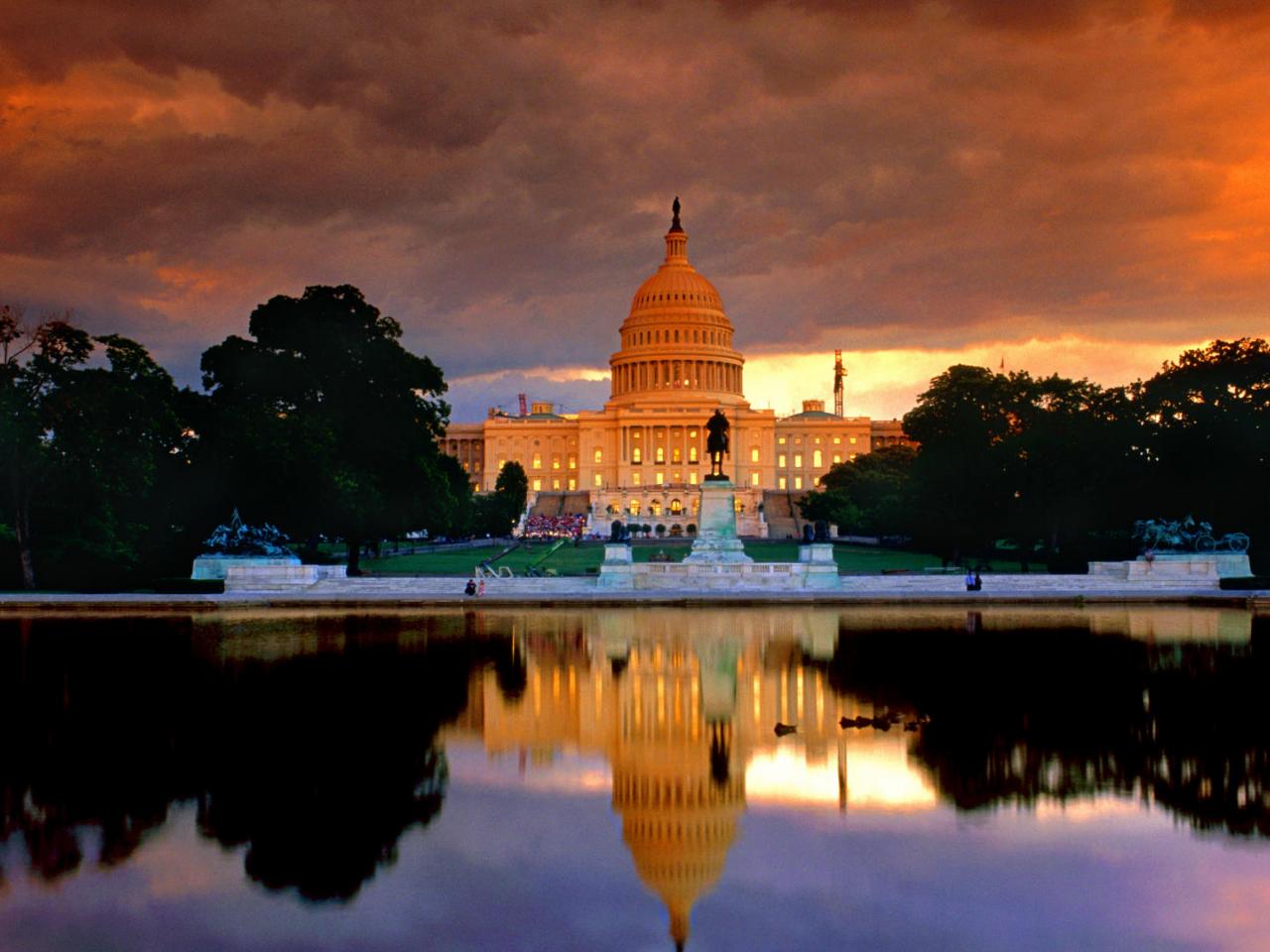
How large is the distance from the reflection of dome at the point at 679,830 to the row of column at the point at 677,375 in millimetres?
149046

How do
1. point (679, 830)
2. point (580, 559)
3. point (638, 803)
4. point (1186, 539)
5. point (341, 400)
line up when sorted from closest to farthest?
1. point (679, 830)
2. point (638, 803)
3. point (1186, 539)
4. point (341, 400)
5. point (580, 559)

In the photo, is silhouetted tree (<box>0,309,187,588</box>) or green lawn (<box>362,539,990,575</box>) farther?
green lawn (<box>362,539,990,575</box>)

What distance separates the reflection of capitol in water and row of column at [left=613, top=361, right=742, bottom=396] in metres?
135

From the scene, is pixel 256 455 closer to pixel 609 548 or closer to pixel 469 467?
pixel 609 548

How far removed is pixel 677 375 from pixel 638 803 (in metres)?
151

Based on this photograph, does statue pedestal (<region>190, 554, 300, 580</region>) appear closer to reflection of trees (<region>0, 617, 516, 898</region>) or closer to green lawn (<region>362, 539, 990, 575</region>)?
green lawn (<region>362, 539, 990, 575</region>)

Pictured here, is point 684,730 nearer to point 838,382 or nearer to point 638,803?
point 638,803

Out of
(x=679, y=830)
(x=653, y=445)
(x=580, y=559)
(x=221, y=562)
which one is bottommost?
(x=679, y=830)

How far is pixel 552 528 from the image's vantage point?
11119 centimetres

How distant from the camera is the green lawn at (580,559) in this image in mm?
58625

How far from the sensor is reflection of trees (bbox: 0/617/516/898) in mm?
11922

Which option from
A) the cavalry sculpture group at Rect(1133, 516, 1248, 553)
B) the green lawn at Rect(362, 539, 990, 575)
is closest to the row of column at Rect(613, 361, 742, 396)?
the green lawn at Rect(362, 539, 990, 575)

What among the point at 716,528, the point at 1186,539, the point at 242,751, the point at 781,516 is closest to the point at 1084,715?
the point at 242,751

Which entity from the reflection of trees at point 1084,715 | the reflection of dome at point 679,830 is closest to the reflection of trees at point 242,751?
the reflection of dome at point 679,830
